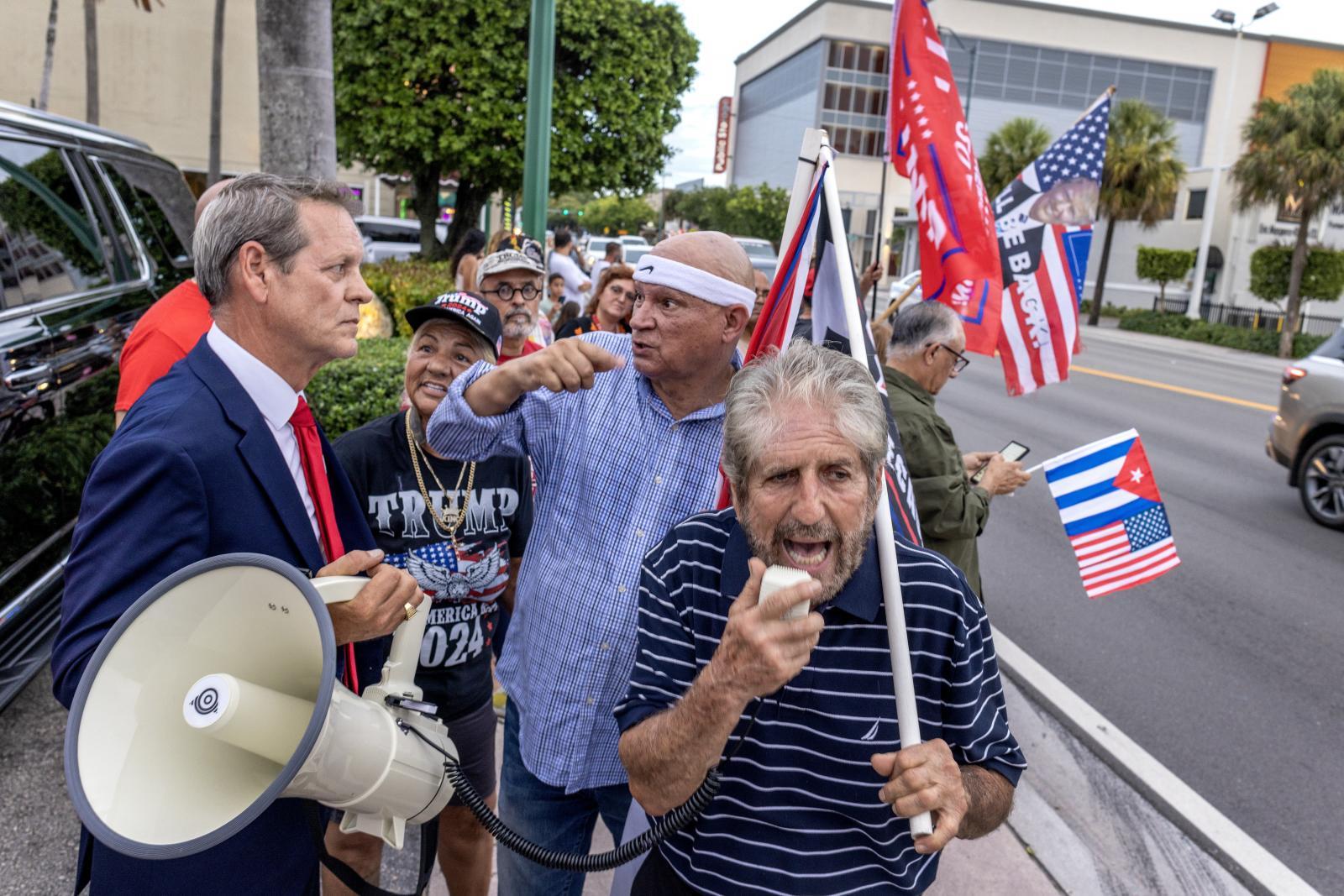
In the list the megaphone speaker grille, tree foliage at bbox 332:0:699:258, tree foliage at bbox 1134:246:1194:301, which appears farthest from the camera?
tree foliage at bbox 1134:246:1194:301

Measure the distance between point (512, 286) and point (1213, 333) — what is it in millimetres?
29015

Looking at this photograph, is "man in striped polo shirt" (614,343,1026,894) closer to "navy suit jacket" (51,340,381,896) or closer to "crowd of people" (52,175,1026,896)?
"crowd of people" (52,175,1026,896)

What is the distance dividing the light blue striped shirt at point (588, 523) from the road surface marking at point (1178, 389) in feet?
49.7

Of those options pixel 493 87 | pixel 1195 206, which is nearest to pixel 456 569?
pixel 493 87

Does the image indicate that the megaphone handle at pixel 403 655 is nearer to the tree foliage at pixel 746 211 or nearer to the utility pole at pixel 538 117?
the utility pole at pixel 538 117

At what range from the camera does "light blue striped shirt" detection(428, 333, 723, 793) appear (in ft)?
7.43

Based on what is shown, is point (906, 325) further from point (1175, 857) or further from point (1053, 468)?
point (1175, 857)

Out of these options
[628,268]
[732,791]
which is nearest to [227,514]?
[732,791]

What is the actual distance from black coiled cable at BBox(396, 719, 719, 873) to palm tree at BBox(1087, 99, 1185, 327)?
34973 millimetres

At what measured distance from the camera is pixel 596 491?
2338 millimetres

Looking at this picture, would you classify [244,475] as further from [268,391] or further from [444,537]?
[444,537]

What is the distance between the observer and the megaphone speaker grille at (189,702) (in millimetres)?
1335

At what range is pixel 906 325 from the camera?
151 inches

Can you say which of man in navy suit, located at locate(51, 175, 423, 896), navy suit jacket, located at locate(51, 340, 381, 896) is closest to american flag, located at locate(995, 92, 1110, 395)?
man in navy suit, located at locate(51, 175, 423, 896)
